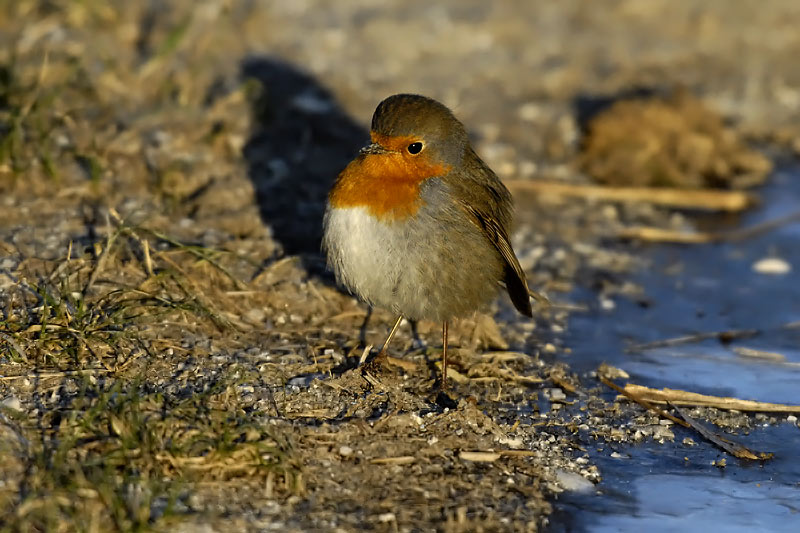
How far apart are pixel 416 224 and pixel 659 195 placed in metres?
3.24

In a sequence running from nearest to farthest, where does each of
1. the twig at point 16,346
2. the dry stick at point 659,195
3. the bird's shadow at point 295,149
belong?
1. the twig at point 16,346
2. the bird's shadow at point 295,149
3. the dry stick at point 659,195

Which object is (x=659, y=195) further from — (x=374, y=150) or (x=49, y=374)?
(x=49, y=374)

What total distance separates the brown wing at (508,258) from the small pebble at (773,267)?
2.08 metres

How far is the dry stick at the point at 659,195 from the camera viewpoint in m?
6.98

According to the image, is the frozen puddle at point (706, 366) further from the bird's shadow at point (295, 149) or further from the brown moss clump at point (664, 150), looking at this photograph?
the bird's shadow at point (295, 149)

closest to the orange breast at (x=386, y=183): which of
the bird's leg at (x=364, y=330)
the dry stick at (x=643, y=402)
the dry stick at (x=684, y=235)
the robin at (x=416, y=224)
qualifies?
the robin at (x=416, y=224)

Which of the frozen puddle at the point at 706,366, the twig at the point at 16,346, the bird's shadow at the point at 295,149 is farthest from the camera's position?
the bird's shadow at the point at 295,149

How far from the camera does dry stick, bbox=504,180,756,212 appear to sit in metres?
6.98

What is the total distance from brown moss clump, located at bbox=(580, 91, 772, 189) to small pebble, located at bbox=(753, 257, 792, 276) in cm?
115

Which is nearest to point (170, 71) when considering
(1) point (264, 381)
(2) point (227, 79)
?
(2) point (227, 79)

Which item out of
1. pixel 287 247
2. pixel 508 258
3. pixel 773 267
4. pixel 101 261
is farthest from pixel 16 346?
pixel 773 267

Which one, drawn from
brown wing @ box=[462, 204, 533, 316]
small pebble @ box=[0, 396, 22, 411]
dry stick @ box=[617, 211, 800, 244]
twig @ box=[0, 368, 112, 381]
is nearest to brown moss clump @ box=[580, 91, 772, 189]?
dry stick @ box=[617, 211, 800, 244]

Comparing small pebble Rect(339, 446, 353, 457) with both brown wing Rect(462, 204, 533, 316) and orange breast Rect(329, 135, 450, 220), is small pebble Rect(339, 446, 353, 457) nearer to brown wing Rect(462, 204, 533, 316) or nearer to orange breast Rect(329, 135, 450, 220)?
orange breast Rect(329, 135, 450, 220)

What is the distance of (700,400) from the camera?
180 inches
